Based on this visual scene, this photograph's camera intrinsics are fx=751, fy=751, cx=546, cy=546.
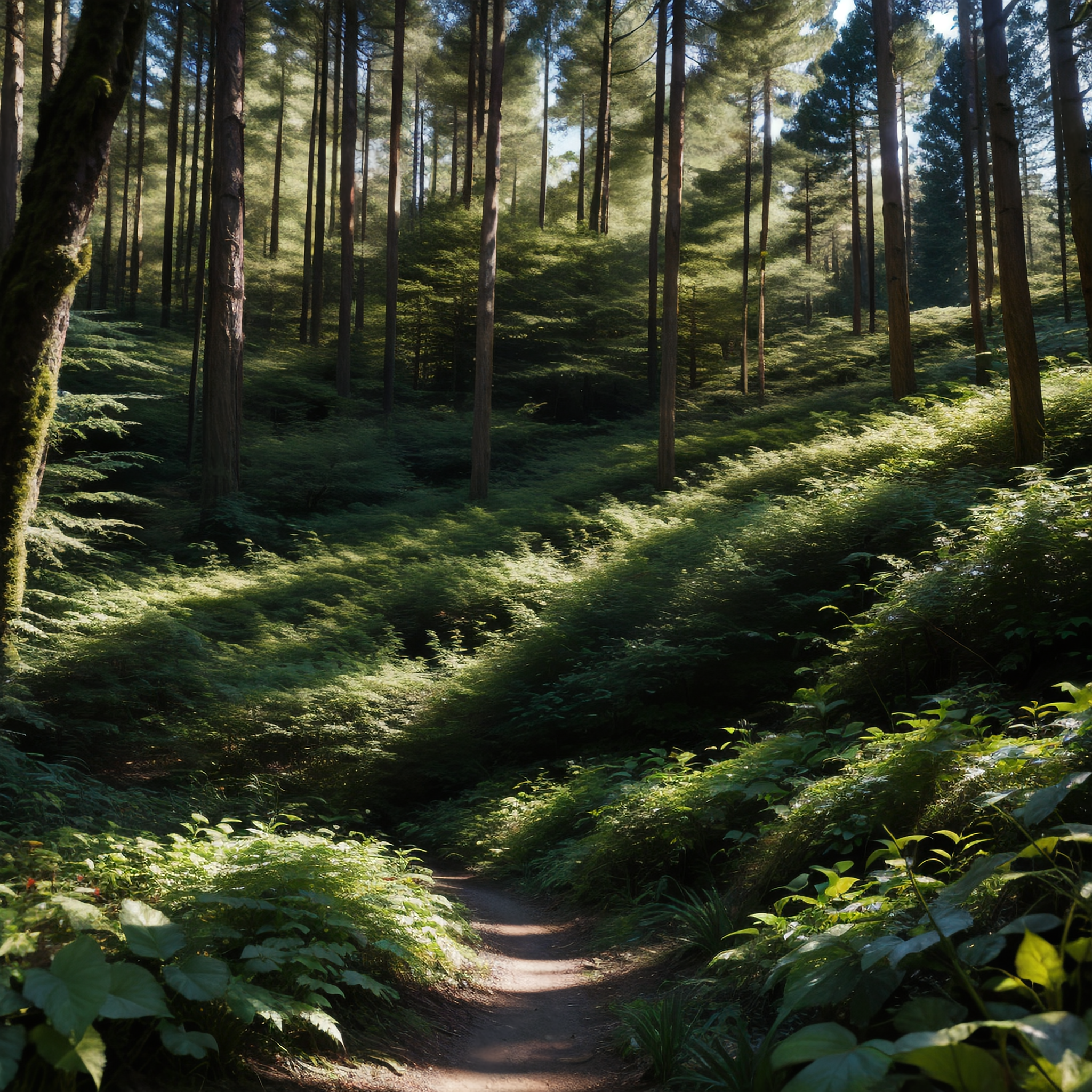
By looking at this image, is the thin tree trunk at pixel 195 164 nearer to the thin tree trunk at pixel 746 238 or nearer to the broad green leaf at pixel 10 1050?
the thin tree trunk at pixel 746 238

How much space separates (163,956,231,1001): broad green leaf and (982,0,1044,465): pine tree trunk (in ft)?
27.7

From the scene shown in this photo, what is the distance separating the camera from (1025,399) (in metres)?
7.88

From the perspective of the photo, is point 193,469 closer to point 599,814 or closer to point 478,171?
point 599,814

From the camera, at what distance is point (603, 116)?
23406 mm

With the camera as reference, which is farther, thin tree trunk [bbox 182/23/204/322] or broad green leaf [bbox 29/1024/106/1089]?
thin tree trunk [bbox 182/23/204/322]

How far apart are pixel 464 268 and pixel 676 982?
75.0ft

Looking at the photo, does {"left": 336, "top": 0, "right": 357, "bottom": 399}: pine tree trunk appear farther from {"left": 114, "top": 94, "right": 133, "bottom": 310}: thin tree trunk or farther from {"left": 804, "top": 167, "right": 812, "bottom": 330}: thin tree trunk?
{"left": 804, "top": 167, "right": 812, "bottom": 330}: thin tree trunk

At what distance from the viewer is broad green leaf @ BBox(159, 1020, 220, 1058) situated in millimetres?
1971

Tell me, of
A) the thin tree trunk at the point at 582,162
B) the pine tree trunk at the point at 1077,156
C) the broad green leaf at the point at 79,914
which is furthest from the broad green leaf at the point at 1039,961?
the thin tree trunk at the point at 582,162

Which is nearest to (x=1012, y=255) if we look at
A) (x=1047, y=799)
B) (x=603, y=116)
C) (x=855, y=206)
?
(x=1047, y=799)

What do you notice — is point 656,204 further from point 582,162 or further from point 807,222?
point 807,222

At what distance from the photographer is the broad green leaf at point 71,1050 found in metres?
1.68

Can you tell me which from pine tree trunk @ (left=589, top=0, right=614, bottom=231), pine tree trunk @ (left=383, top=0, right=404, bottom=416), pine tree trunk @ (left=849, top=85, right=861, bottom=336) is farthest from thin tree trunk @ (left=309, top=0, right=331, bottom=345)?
pine tree trunk @ (left=849, top=85, right=861, bottom=336)

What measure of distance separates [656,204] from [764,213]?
4932 millimetres
